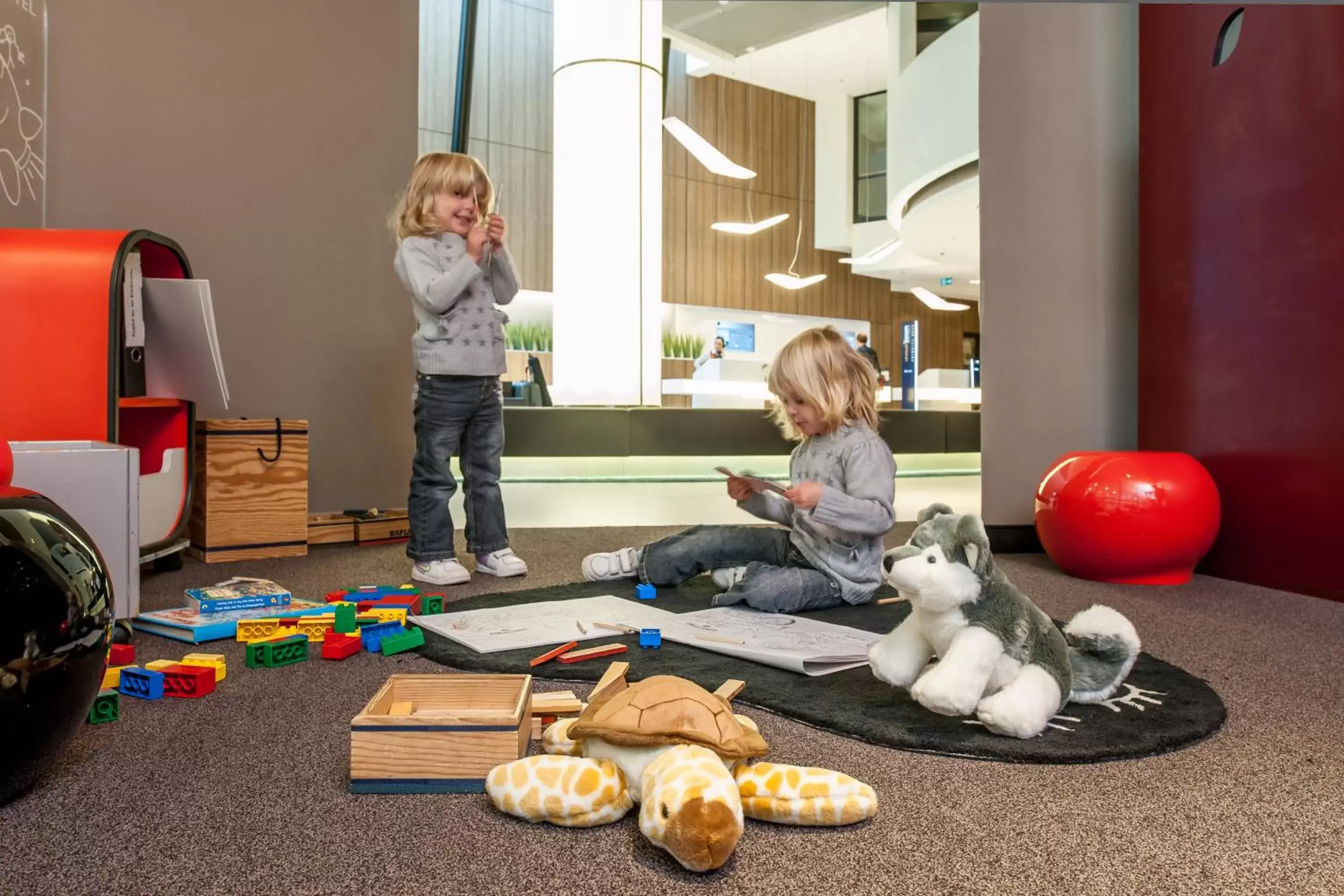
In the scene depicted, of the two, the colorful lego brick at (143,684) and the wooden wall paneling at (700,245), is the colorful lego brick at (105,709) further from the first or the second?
the wooden wall paneling at (700,245)

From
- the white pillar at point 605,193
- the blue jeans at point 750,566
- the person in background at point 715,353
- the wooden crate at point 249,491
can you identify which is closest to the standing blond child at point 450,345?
the blue jeans at point 750,566

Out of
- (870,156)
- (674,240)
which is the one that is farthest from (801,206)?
(674,240)

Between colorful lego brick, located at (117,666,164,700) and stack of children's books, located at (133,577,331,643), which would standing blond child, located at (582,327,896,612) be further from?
colorful lego brick, located at (117,666,164,700)

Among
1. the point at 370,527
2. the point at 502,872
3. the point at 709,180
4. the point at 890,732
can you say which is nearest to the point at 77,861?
the point at 502,872

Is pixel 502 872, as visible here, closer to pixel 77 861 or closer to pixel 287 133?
pixel 77 861

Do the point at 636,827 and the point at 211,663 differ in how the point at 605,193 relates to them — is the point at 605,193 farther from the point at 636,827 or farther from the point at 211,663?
the point at 636,827

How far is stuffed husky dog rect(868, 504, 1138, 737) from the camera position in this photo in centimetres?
109

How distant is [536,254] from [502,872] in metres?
8.36

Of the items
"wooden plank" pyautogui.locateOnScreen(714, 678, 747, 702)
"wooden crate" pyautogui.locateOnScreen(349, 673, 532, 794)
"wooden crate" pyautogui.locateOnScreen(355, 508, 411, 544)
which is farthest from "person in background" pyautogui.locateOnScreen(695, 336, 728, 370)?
"wooden crate" pyautogui.locateOnScreen(349, 673, 532, 794)

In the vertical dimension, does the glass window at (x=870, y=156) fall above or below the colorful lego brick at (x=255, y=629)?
above

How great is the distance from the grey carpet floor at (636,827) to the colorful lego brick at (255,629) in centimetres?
25

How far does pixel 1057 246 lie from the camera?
2.84 metres

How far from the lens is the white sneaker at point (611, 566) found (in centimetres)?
217

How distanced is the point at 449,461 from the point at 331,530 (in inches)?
28.2
